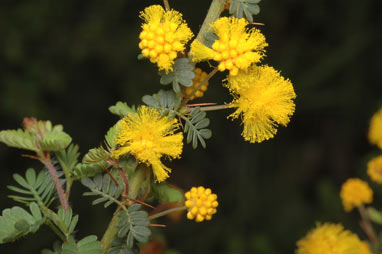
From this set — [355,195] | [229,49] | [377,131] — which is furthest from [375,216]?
[229,49]

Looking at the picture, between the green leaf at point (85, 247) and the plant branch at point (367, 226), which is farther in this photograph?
the plant branch at point (367, 226)

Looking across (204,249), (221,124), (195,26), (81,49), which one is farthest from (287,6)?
(204,249)

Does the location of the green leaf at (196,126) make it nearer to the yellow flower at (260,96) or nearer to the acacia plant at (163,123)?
the acacia plant at (163,123)

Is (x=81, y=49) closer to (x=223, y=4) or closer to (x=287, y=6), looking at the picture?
(x=287, y=6)

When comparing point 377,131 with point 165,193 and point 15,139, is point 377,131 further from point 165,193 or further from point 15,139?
point 15,139

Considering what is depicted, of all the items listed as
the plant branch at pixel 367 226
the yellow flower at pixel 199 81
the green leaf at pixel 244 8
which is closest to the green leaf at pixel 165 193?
→ the yellow flower at pixel 199 81

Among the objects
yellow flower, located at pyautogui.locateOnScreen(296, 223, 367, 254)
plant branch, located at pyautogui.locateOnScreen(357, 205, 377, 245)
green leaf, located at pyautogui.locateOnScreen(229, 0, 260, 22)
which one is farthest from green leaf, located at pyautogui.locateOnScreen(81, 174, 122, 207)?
plant branch, located at pyautogui.locateOnScreen(357, 205, 377, 245)

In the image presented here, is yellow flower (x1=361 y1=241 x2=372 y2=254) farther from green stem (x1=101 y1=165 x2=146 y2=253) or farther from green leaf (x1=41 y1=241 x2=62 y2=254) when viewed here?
green leaf (x1=41 y1=241 x2=62 y2=254)
